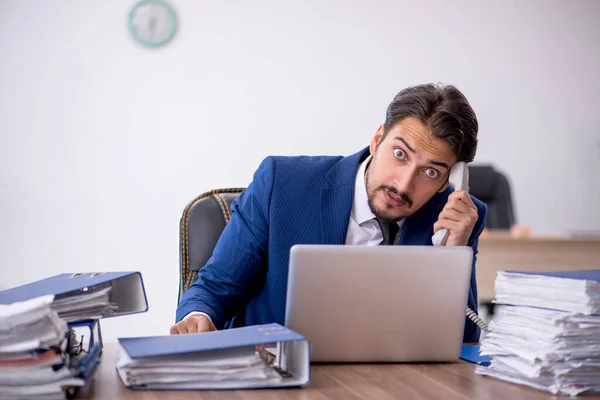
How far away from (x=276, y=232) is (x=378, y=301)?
2.01 ft

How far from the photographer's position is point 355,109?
483 cm

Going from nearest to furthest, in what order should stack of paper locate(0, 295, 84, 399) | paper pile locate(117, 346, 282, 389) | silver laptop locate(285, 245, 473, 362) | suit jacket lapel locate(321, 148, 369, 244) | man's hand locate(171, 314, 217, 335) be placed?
stack of paper locate(0, 295, 84, 399) < paper pile locate(117, 346, 282, 389) < silver laptop locate(285, 245, 473, 362) < man's hand locate(171, 314, 217, 335) < suit jacket lapel locate(321, 148, 369, 244)

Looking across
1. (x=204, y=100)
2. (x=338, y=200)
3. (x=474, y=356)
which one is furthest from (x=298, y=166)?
(x=204, y=100)

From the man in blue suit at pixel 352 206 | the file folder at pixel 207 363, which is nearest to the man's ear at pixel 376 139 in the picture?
the man in blue suit at pixel 352 206

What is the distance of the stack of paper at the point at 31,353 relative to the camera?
90 centimetres

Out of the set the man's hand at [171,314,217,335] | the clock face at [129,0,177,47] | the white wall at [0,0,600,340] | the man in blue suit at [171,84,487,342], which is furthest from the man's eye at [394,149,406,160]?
the clock face at [129,0,177,47]

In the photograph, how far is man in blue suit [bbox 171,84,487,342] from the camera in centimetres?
170

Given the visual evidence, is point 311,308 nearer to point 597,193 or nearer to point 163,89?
point 163,89

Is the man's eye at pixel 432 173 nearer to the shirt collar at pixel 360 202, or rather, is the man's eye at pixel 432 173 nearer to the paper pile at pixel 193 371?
the shirt collar at pixel 360 202

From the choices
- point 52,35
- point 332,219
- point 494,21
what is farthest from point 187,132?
point 332,219

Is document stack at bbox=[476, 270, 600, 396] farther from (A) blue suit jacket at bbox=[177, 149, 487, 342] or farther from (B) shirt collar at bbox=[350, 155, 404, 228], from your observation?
(B) shirt collar at bbox=[350, 155, 404, 228]

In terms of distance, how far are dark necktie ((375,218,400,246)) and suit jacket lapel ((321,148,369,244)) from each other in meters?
0.09

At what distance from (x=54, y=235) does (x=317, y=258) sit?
141 inches

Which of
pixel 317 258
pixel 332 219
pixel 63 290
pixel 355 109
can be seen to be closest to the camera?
pixel 63 290
